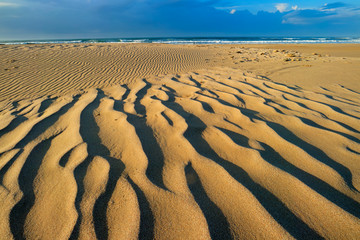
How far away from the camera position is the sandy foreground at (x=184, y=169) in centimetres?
102

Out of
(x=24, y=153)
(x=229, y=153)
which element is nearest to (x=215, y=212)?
(x=229, y=153)

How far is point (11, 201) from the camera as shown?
1216 mm

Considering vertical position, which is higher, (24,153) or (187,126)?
(187,126)

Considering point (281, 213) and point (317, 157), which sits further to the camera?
point (317, 157)

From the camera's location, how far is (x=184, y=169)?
141cm

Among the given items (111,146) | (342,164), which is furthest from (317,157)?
(111,146)

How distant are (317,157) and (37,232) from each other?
1.95m

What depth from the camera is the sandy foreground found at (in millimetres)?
1023

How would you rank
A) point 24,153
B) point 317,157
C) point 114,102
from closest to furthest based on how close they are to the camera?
1. point 317,157
2. point 24,153
3. point 114,102

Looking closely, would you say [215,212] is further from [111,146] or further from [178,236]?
[111,146]

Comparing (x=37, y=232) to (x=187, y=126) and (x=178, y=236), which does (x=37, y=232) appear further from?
(x=187, y=126)

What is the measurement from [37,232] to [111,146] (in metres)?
0.82

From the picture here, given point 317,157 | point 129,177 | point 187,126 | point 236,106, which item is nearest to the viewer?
point 129,177

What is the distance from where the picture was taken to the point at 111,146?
1.75 m
